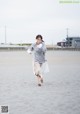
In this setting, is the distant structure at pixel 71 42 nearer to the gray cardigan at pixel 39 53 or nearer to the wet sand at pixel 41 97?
the gray cardigan at pixel 39 53

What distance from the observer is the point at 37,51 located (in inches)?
662

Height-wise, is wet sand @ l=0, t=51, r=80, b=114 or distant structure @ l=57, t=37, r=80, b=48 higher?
wet sand @ l=0, t=51, r=80, b=114

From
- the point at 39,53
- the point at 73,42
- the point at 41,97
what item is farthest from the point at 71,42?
the point at 41,97

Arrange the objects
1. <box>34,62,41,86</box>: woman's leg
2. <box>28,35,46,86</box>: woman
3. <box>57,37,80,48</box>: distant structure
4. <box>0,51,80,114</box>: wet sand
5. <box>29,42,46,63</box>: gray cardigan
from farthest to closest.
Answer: <box>57,37,80,48</box>: distant structure < <box>29,42,46,63</box>: gray cardigan < <box>28,35,46,86</box>: woman < <box>34,62,41,86</box>: woman's leg < <box>0,51,80,114</box>: wet sand

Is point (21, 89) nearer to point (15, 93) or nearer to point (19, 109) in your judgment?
point (15, 93)

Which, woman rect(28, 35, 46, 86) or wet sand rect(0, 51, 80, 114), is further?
woman rect(28, 35, 46, 86)

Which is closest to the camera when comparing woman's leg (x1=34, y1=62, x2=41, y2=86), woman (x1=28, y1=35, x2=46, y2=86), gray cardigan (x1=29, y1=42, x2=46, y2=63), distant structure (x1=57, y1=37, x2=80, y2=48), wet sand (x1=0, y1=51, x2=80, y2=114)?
wet sand (x1=0, y1=51, x2=80, y2=114)

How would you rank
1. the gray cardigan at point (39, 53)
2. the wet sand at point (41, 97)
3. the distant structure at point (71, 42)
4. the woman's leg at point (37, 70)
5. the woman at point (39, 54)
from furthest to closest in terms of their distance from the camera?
the distant structure at point (71, 42)
the gray cardigan at point (39, 53)
the woman at point (39, 54)
the woman's leg at point (37, 70)
the wet sand at point (41, 97)

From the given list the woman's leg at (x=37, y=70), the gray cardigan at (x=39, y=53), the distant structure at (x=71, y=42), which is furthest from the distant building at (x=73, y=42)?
the woman's leg at (x=37, y=70)

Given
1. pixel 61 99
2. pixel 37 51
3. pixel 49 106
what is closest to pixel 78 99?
pixel 61 99

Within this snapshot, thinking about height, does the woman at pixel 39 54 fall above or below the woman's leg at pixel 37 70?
above

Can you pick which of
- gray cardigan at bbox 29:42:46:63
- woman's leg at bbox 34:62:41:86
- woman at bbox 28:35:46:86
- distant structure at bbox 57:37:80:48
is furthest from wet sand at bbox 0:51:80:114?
distant structure at bbox 57:37:80:48

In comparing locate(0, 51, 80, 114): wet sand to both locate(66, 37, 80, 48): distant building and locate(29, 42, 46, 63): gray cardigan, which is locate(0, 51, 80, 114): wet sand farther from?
locate(66, 37, 80, 48): distant building

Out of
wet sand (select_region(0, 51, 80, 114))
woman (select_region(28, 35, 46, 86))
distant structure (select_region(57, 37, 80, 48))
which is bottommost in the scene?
distant structure (select_region(57, 37, 80, 48))
